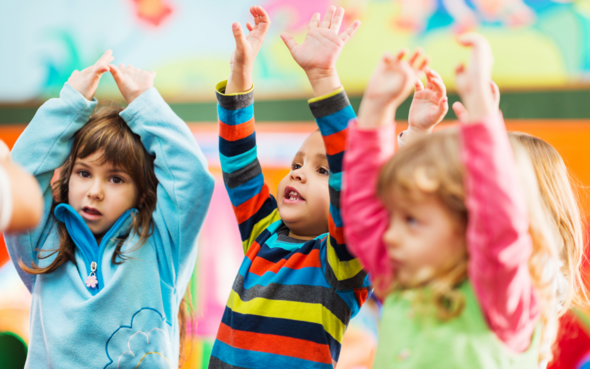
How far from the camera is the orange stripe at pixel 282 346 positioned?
0.83 metres

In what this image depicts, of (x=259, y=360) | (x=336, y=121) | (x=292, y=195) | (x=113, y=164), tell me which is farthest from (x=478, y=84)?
(x=113, y=164)

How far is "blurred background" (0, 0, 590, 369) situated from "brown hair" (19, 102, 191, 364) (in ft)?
1.06

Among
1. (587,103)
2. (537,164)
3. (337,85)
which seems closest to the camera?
(337,85)

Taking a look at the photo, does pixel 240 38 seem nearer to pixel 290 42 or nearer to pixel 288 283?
pixel 290 42

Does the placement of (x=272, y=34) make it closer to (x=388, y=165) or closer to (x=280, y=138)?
(x=280, y=138)

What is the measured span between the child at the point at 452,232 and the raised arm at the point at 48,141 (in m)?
0.64

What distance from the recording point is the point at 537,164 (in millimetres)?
900

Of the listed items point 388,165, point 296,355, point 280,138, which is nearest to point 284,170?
point 280,138

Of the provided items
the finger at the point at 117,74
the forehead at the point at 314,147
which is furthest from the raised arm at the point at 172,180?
the forehead at the point at 314,147

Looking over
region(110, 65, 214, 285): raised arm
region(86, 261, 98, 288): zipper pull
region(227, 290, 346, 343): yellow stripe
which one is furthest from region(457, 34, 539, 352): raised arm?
region(86, 261, 98, 288): zipper pull

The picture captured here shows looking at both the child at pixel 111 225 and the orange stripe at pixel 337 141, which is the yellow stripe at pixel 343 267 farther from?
the child at pixel 111 225

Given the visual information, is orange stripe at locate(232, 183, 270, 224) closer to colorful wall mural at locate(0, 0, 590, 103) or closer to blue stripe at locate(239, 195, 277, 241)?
blue stripe at locate(239, 195, 277, 241)

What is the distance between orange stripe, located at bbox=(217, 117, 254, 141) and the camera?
0.96 meters

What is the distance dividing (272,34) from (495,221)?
117cm
